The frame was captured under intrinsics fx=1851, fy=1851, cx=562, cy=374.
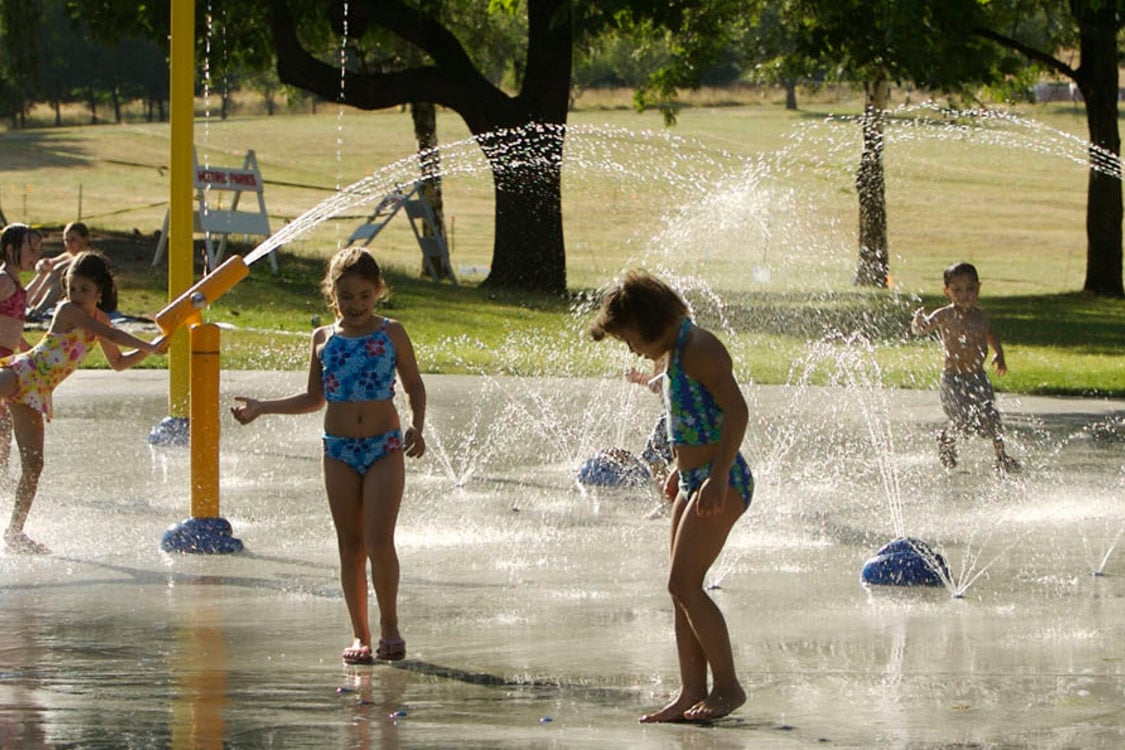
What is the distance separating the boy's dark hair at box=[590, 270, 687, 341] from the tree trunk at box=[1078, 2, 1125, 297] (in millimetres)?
20216

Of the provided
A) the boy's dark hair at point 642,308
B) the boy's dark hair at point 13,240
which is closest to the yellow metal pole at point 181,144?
the boy's dark hair at point 13,240

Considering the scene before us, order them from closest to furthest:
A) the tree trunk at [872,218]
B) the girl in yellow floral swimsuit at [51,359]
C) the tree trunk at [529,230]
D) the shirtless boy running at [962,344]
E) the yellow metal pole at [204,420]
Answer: the yellow metal pole at [204,420] → the girl in yellow floral swimsuit at [51,359] → the shirtless boy running at [962,344] → the tree trunk at [529,230] → the tree trunk at [872,218]

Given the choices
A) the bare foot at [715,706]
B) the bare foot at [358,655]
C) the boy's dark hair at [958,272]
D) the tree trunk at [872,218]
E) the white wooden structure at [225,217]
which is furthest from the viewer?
the tree trunk at [872,218]

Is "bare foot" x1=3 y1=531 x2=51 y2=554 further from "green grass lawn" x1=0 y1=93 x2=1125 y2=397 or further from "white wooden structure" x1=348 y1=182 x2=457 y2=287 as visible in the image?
"white wooden structure" x1=348 y1=182 x2=457 y2=287

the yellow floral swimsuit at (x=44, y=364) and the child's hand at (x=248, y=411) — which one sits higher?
the child's hand at (x=248, y=411)

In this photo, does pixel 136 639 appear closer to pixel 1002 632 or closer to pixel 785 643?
pixel 785 643

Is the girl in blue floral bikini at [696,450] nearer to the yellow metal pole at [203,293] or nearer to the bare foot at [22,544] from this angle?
the yellow metal pole at [203,293]

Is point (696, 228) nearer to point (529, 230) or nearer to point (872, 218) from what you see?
point (872, 218)

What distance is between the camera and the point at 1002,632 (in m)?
6.43

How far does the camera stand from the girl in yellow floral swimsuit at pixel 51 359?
318 inches

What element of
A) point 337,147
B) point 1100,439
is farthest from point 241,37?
point 337,147

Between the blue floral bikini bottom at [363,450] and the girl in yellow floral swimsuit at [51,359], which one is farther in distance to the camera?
the girl in yellow floral swimsuit at [51,359]

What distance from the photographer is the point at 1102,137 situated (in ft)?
82.0

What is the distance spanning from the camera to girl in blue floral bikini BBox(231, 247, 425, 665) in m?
6.00
